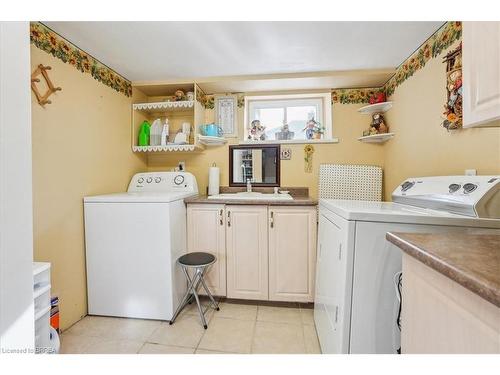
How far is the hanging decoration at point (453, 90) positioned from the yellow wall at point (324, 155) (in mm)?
896

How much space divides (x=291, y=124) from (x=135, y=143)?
173 centimetres

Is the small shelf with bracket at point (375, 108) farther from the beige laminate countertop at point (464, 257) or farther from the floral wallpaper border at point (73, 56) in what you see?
the floral wallpaper border at point (73, 56)

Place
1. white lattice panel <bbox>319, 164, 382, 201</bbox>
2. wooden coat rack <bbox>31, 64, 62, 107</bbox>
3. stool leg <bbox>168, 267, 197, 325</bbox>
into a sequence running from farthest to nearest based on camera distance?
1. white lattice panel <bbox>319, 164, 382, 201</bbox>
2. stool leg <bbox>168, 267, 197, 325</bbox>
3. wooden coat rack <bbox>31, 64, 62, 107</bbox>

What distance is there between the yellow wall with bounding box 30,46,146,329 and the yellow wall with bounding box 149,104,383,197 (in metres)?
0.90

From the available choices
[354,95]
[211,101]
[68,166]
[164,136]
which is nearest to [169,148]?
[164,136]

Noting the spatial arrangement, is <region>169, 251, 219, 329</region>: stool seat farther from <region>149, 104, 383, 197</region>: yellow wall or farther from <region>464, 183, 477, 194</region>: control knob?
<region>464, 183, 477, 194</region>: control knob

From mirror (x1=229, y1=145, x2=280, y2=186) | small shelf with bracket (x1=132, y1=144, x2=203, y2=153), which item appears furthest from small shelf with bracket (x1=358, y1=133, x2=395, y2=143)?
small shelf with bracket (x1=132, y1=144, x2=203, y2=153)

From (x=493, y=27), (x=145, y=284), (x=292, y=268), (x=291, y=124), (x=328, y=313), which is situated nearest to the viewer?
(x=493, y=27)

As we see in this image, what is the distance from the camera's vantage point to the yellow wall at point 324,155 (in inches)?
92.2

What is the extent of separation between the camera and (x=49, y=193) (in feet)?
5.00

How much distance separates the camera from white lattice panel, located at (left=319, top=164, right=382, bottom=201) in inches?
88.2
